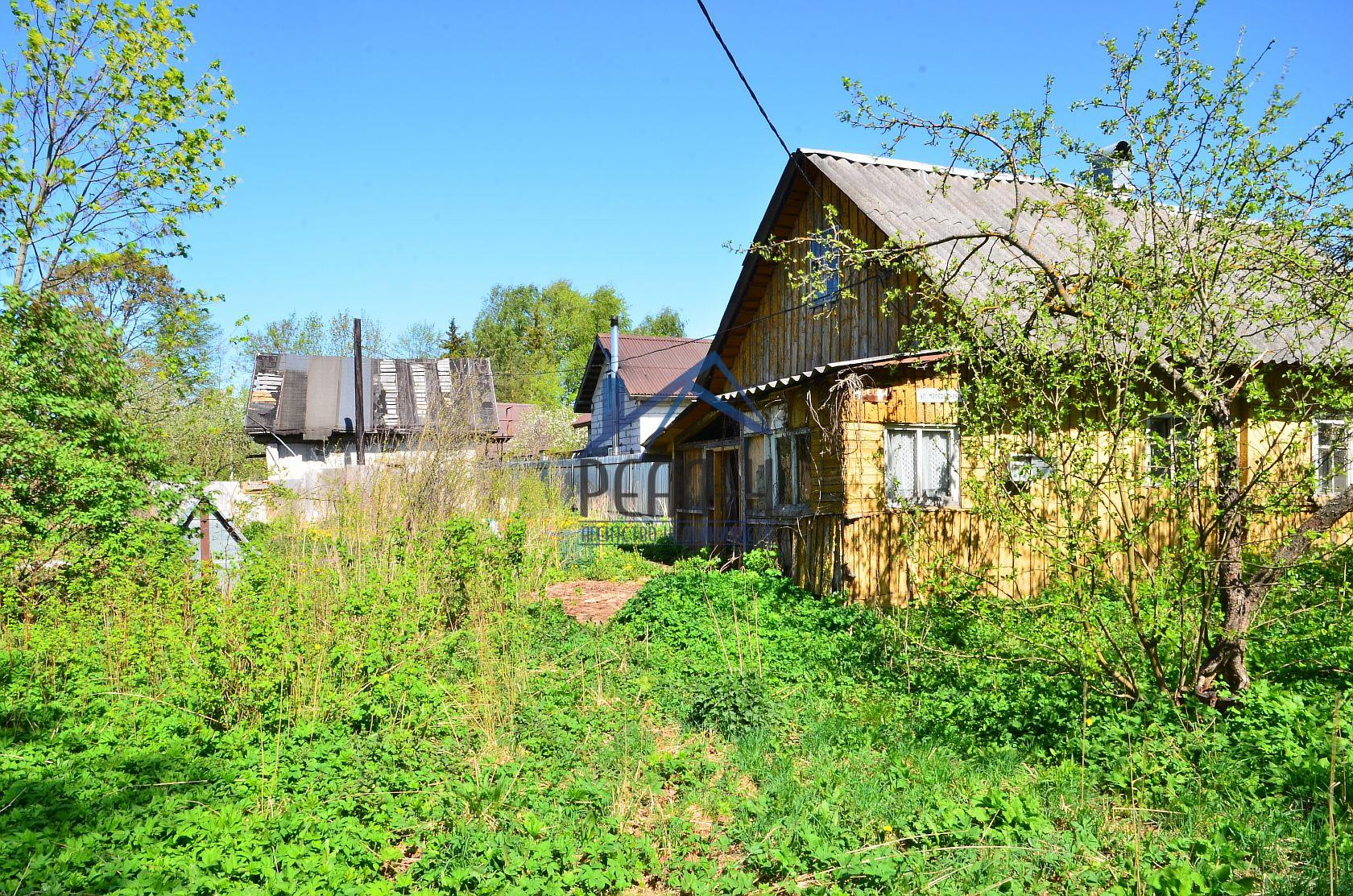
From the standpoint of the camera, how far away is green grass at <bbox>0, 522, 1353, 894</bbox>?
3676 mm

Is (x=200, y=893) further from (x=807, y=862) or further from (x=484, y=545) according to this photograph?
(x=484, y=545)

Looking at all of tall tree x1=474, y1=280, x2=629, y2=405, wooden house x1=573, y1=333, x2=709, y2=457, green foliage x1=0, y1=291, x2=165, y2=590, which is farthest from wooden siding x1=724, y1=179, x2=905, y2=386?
tall tree x1=474, y1=280, x2=629, y2=405

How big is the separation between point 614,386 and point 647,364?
1.35 m

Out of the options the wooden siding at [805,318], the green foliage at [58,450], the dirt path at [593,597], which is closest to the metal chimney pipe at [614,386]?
the wooden siding at [805,318]

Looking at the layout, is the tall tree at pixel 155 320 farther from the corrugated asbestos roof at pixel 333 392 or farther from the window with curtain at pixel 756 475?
the corrugated asbestos roof at pixel 333 392

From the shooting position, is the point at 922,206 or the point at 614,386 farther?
the point at 614,386

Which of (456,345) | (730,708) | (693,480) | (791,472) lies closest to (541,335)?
(456,345)

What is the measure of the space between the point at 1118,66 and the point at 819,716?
15.8 ft

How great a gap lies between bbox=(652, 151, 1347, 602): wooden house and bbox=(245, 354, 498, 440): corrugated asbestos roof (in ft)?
37.9

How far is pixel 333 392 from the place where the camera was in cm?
2766

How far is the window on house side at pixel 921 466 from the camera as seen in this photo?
960cm

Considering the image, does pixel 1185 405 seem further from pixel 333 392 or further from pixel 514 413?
pixel 514 413

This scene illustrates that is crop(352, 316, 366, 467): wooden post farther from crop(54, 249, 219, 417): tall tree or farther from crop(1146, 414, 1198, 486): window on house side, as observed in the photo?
crop(1146, 414, 1198, 486): window on house side

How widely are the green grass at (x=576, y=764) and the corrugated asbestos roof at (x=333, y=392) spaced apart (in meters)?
18.2
